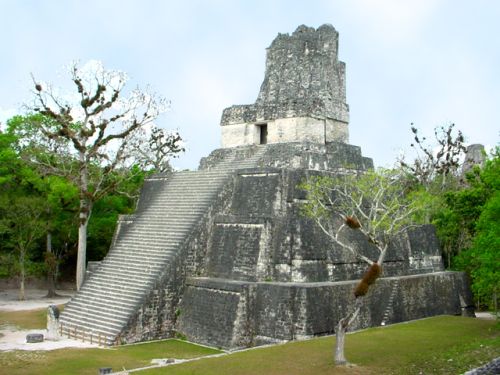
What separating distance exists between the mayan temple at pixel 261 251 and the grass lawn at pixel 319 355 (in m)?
0.83

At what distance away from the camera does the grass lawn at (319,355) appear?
9.46 metres

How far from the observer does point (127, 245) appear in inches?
620

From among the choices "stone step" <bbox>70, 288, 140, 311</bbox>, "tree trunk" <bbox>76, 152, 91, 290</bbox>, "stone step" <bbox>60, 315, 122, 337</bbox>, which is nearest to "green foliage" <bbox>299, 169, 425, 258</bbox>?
"stone step" <bbox>70, 288, 140, 311</bbox>

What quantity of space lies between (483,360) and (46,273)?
18873 mm

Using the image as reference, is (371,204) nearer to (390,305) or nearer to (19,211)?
(390,305)

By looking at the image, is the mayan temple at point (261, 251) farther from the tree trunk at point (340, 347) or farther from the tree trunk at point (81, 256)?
the tree trunk at point (340, 347)

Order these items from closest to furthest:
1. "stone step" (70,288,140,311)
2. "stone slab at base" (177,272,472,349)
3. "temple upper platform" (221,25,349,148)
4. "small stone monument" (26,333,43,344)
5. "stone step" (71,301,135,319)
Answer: "stone slab at base" (177,272,472,349) → "small stone monument" (26,333,43,344) → "stone step" (71,301,135,319) → "stone step" (70,288,140,311) → "temple upper platform" (221,25,349,148)

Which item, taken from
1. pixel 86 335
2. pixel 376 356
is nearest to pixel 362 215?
pixel 376 356

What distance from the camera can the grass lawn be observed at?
9.46 meters

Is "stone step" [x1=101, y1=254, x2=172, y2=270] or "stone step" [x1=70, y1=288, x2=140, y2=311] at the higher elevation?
"stone step" [x1=101, y1=254, x2=172, y2=270]

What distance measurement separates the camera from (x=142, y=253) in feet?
49.2

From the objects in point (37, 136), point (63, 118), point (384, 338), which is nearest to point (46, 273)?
point (37, 136)

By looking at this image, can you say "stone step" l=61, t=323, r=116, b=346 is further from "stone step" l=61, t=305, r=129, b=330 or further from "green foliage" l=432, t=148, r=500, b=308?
"green foliage" l=432, t=148, r=500, b=308

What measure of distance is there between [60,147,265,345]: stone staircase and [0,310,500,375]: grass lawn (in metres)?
1.22
